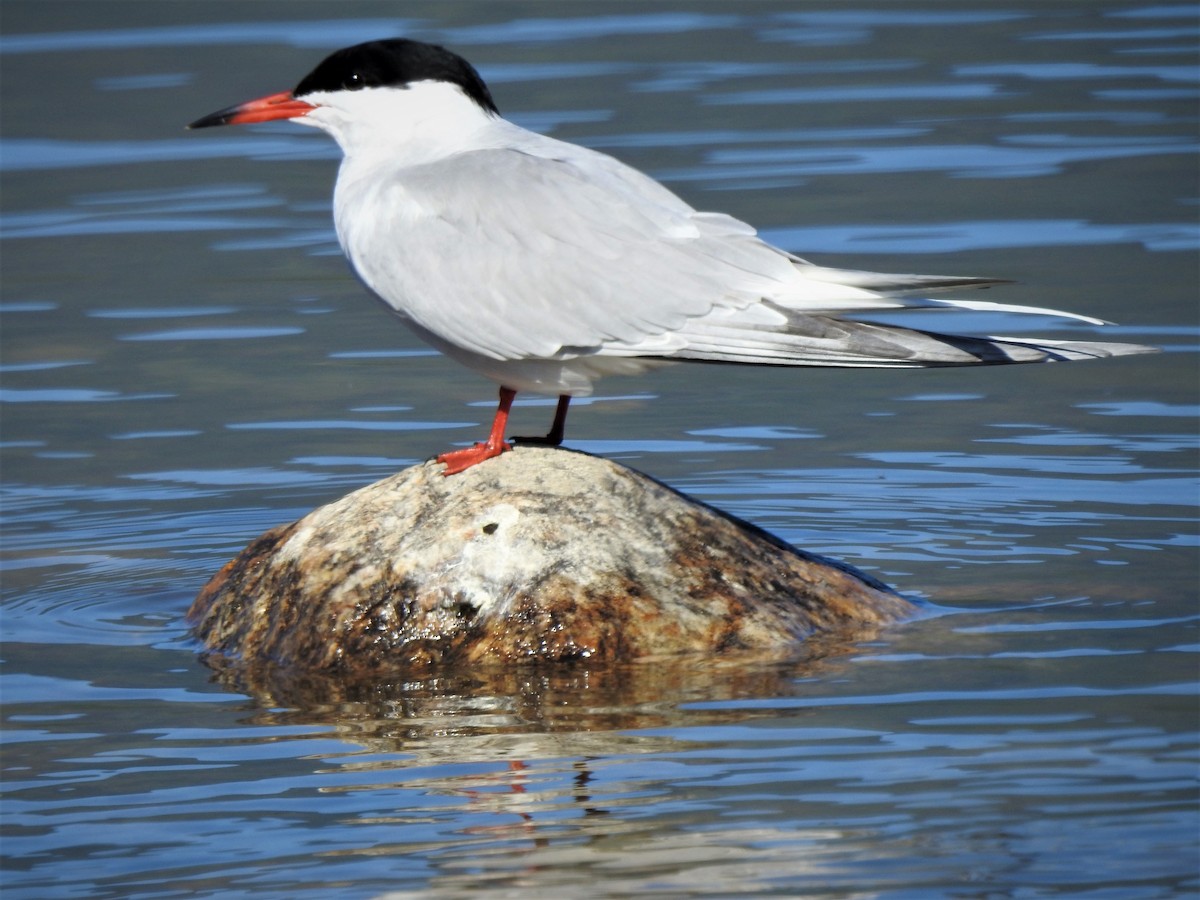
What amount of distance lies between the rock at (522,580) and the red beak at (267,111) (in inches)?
50.2

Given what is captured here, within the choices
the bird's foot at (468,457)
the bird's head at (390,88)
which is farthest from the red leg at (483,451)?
the bird's head at (390,88)

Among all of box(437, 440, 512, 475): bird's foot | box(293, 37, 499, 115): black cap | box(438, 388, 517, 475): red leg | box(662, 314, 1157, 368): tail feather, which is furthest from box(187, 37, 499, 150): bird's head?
box(662, 314, 1157, 368): tail feather

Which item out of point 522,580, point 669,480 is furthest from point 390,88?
point 669,480

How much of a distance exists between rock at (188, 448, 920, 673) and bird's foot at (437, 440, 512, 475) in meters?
0.03

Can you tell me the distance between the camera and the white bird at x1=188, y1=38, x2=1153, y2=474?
5.95m

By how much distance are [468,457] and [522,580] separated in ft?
1.55

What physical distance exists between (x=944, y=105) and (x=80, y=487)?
8879 millimetres

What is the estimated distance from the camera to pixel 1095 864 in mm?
4660

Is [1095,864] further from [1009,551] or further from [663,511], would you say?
[1009,551]

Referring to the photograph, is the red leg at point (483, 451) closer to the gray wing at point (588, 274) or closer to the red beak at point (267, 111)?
the gray wing at point (588, 274)

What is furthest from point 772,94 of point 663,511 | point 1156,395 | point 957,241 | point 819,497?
point 663,511

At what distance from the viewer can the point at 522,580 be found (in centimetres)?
621

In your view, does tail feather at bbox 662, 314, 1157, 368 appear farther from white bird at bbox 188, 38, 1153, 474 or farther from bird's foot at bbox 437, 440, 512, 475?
bird's foot at bbox 437, 440, 512, 475

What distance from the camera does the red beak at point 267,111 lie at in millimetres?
6902
